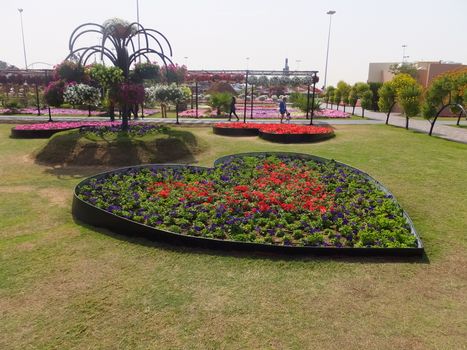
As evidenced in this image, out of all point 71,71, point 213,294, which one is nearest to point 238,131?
point 71,71

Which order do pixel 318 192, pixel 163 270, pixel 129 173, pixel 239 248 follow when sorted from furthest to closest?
pixel 129 173, pixel 318 192, pixel 239 248, pixel 163 270

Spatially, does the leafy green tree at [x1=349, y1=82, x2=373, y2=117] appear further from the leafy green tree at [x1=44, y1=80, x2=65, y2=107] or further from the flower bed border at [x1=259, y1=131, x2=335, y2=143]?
the leafy green tree at [x1=44, y1=80, x2=65, y2=107]

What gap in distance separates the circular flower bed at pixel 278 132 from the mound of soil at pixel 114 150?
4.90 metres

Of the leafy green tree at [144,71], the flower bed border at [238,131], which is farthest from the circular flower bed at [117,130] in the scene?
the flower bed border at [238,131]

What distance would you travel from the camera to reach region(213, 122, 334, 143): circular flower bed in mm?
18234

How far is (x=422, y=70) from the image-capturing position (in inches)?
1695

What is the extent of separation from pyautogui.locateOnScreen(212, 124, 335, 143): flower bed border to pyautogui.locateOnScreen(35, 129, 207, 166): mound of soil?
4862mm

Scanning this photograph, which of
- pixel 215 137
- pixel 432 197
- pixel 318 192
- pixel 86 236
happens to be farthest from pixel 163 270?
pixel 215 137

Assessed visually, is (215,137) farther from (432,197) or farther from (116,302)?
(116,302)

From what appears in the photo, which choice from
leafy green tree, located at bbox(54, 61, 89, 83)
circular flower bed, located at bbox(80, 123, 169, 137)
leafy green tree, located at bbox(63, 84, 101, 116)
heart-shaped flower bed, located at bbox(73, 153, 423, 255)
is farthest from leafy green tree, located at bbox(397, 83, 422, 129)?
leafy green tree, located at bbox(54, 61, 89, 83)

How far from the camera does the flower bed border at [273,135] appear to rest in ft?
59.8

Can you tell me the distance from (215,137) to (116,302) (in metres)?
14.7

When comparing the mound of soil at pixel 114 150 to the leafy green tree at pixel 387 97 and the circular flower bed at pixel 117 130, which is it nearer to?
the circular flower bed at pixel 117 130

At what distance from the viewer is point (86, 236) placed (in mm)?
7480
